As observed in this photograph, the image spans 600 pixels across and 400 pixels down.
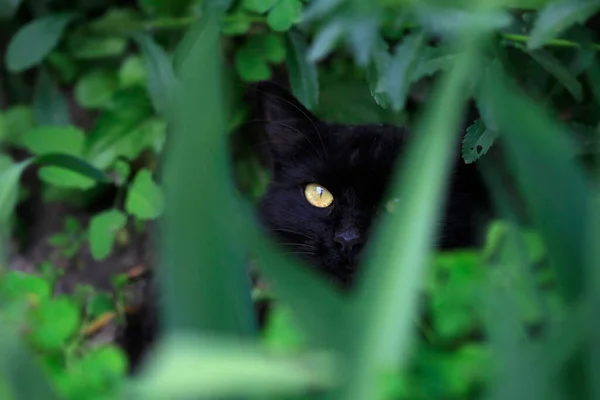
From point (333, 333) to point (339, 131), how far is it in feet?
2.76

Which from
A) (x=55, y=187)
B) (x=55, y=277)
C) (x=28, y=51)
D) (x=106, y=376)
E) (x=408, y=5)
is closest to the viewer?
(x=106, y=376)

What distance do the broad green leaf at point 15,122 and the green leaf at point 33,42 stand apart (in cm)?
14

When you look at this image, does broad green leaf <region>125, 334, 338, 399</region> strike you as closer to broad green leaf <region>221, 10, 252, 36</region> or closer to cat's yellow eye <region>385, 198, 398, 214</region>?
cat's yellow eye <region>385, 198, 398, 214</region>

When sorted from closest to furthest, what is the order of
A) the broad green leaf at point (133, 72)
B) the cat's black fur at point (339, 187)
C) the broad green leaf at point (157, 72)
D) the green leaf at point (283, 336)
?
the green leaf at point (283, 336)
the cat's black fur at point (339, 187)
the broad green leaf at point (157, 72)
the broad green leaf at point (133, 72)

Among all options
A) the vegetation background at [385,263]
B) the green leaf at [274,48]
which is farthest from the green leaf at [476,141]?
the green leaf at [274,48]

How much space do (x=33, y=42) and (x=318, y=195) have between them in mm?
624

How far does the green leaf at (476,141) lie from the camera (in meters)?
0.86

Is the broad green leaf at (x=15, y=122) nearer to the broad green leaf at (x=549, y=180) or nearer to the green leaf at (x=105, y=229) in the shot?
the green leaf at (x=105, y=229)

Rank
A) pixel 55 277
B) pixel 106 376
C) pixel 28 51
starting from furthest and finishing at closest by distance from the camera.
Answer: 1. pixel 28 51
2. pixel 55 277
3. pixel 106 376

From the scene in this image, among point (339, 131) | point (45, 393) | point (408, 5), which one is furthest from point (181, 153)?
point (339, 131)

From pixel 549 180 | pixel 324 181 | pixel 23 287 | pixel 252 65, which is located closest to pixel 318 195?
pixel 324 181

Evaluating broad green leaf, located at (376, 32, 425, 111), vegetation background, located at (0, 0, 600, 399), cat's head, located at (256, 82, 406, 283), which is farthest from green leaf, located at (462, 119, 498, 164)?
cat's head, located at (256, 82, 406, 283)

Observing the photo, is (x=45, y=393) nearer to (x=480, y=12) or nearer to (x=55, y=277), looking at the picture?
(x=480, y=12)

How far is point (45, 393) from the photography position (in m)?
0.39
